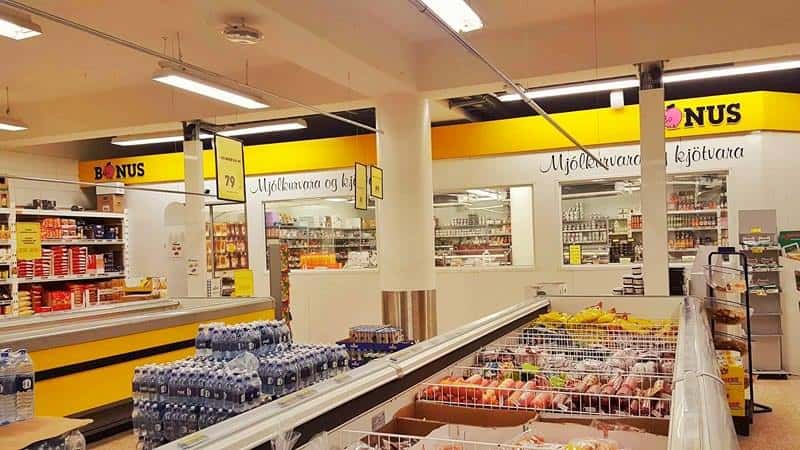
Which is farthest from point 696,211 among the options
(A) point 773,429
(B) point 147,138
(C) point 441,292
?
(B) point 147,138

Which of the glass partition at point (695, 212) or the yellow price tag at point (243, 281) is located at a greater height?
the glass partition at point (695, 212)

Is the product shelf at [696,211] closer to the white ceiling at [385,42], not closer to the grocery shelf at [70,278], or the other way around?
the white ceiling at [385,42]

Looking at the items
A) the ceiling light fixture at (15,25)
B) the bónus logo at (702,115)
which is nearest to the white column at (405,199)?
the bónus logo at (702,115)

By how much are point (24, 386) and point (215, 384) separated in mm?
899

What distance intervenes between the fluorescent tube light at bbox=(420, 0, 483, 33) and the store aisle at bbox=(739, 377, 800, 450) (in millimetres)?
4011

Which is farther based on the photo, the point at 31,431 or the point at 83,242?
the point at 83,242

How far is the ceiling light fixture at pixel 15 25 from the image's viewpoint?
5.05 metres

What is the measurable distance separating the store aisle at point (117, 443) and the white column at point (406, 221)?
10.5 ft

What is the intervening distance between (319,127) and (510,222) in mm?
4125

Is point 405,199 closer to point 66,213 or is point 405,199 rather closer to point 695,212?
point 695,212

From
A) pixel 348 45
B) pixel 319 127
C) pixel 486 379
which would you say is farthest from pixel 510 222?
pixel 486 379

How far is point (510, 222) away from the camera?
35.0 feet

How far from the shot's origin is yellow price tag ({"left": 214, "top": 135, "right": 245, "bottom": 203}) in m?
6.93

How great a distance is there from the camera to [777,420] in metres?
5.95
